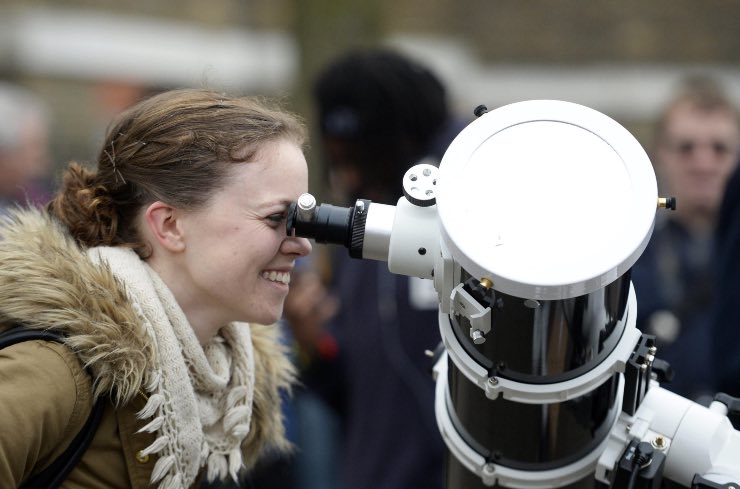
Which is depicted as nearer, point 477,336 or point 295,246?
point 477,336

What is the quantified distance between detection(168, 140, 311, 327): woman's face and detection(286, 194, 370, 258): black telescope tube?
159 millimetres

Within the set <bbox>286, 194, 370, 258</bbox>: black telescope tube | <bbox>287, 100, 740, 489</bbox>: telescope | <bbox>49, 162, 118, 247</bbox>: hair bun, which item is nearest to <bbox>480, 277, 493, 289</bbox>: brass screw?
<bbox>287, 100, 740, 489</bbox>: telescope

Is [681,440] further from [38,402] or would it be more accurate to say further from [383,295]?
[383,295]

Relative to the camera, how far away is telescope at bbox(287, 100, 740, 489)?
1624 millimetres

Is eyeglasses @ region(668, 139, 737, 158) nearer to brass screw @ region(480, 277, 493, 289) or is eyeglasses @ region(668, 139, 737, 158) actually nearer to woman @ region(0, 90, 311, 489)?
woman @ region(0, 90, 311, 489)

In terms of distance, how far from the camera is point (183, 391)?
6.85 ft

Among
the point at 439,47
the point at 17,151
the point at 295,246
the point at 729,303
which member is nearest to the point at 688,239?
the point at 729,303

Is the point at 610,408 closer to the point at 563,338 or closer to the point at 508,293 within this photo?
the point at 563,338

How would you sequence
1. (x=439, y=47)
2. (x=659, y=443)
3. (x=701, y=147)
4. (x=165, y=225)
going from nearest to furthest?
(x=659, y=443) → (x=165, y=225) → (x=701, y=147) → (x=439, y=47)

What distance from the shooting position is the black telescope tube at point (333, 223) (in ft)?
6.28

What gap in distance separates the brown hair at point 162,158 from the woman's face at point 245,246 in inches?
1.4

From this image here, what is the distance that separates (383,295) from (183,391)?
136cm

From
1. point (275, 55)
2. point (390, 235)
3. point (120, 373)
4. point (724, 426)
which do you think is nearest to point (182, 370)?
point (120, 373)

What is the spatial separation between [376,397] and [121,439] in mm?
1421
